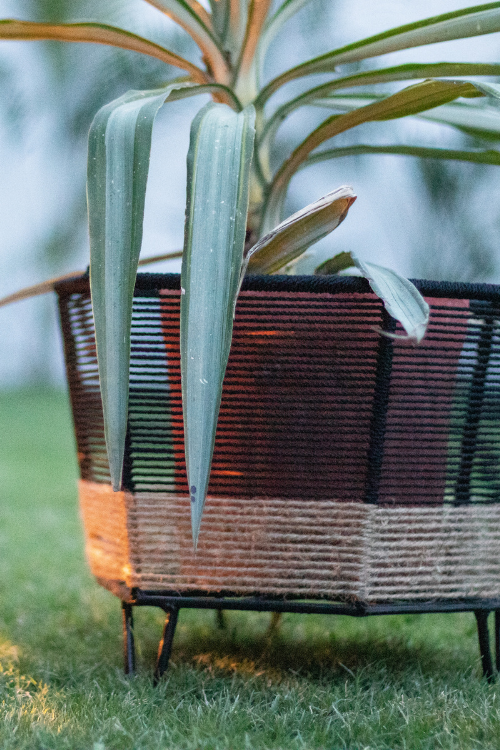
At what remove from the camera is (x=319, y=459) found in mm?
758

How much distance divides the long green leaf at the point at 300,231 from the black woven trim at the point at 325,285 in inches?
1.4

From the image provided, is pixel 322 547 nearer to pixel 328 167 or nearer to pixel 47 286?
pixel 47 286

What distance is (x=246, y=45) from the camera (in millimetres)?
913

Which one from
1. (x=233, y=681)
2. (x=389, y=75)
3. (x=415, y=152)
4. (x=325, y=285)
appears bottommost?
(x=233, y=681)

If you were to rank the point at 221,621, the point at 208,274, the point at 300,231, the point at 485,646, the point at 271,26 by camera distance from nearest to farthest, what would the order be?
1. the point at 208,274
2. the point at 300,231
3. the point at 485,646
4. the point at 271,26
5. the point at 221,621

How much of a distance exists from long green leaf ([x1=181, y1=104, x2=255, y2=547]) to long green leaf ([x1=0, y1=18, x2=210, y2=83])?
10.5 inches

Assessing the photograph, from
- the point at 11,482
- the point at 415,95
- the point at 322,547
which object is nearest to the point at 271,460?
the point at 322,547

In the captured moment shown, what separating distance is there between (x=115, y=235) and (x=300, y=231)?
0.69 ft

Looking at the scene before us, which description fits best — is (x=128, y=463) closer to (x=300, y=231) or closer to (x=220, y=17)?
(x=300, y=231)

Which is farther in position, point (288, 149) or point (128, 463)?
point (288, 149)

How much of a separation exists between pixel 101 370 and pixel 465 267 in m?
3.39

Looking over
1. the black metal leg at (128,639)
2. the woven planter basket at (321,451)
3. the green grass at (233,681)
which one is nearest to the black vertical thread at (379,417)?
the woven planter basket at (321,451)

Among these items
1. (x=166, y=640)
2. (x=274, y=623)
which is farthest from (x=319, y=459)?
(x=274, y=623)

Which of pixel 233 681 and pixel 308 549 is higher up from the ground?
pixel 308 549
